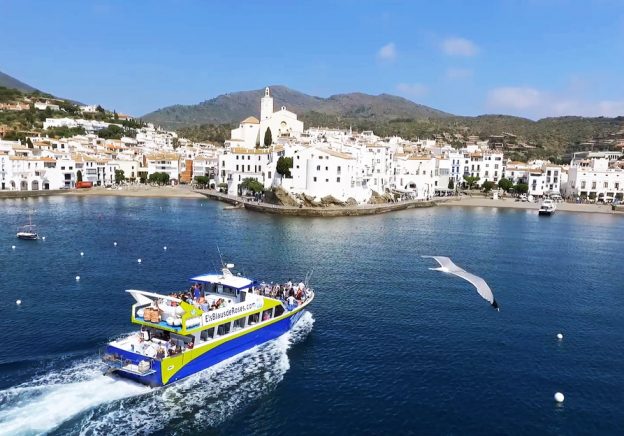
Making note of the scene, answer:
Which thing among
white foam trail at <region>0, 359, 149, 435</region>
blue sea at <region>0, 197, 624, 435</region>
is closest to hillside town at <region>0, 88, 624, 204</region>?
blue sea at <region>0, 197, 624, 435</region>

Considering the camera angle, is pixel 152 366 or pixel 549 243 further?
pixel 549 243

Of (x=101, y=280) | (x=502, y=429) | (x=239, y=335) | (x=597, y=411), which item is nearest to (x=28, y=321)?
(x=101, y=280)

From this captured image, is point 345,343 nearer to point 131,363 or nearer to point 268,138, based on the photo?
point 131,363

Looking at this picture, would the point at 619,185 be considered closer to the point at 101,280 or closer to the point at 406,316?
the point at 406,316

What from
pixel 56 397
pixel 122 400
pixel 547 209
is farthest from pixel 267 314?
pixel 547 209

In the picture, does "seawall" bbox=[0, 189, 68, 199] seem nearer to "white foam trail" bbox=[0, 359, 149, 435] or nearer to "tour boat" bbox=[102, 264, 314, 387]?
"tour boat" bbox=[102, 264, 314, 387]

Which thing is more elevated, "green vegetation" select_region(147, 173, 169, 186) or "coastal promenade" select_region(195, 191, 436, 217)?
"green vegetation" select_region(147, 173, 169, 186)
